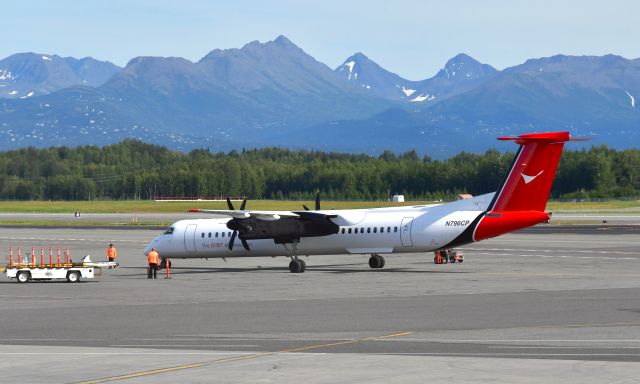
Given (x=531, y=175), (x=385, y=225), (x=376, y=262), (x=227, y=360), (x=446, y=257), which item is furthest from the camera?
(x=446, y=257)

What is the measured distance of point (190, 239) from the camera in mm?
57531

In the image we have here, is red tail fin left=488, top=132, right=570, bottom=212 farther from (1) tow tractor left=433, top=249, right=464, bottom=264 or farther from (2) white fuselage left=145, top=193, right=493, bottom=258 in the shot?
(1) tow tractor left=433, top=249, right=464, bottom=264

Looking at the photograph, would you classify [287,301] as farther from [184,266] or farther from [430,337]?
[184,266]

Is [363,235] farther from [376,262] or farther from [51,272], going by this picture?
[51,272]

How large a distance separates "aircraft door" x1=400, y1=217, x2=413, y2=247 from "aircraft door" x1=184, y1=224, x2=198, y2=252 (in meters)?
12.6

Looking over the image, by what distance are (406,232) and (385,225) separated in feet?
4.40

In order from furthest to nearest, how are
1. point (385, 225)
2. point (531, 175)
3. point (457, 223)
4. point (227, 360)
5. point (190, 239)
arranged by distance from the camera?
point (190, 239), point (385, 225), point (457, 223), point (531, 175), point (227, 360)

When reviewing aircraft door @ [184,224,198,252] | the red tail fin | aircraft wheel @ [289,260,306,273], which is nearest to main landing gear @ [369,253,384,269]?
aircraft wheel @ [289,260,306,273]

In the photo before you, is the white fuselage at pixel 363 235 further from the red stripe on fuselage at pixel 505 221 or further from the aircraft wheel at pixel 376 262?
the aircraft wheel at pixel 376 262

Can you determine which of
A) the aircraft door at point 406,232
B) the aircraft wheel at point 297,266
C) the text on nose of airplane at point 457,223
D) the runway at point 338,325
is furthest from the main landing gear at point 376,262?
the text on nose of airplane at point 457,223

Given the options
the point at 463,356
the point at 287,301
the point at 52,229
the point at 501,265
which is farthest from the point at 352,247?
the point at 52,229

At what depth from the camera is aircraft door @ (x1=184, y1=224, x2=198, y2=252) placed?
57.4 m

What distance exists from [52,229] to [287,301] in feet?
249

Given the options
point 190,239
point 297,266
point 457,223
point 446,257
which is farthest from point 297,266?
point 446,257
